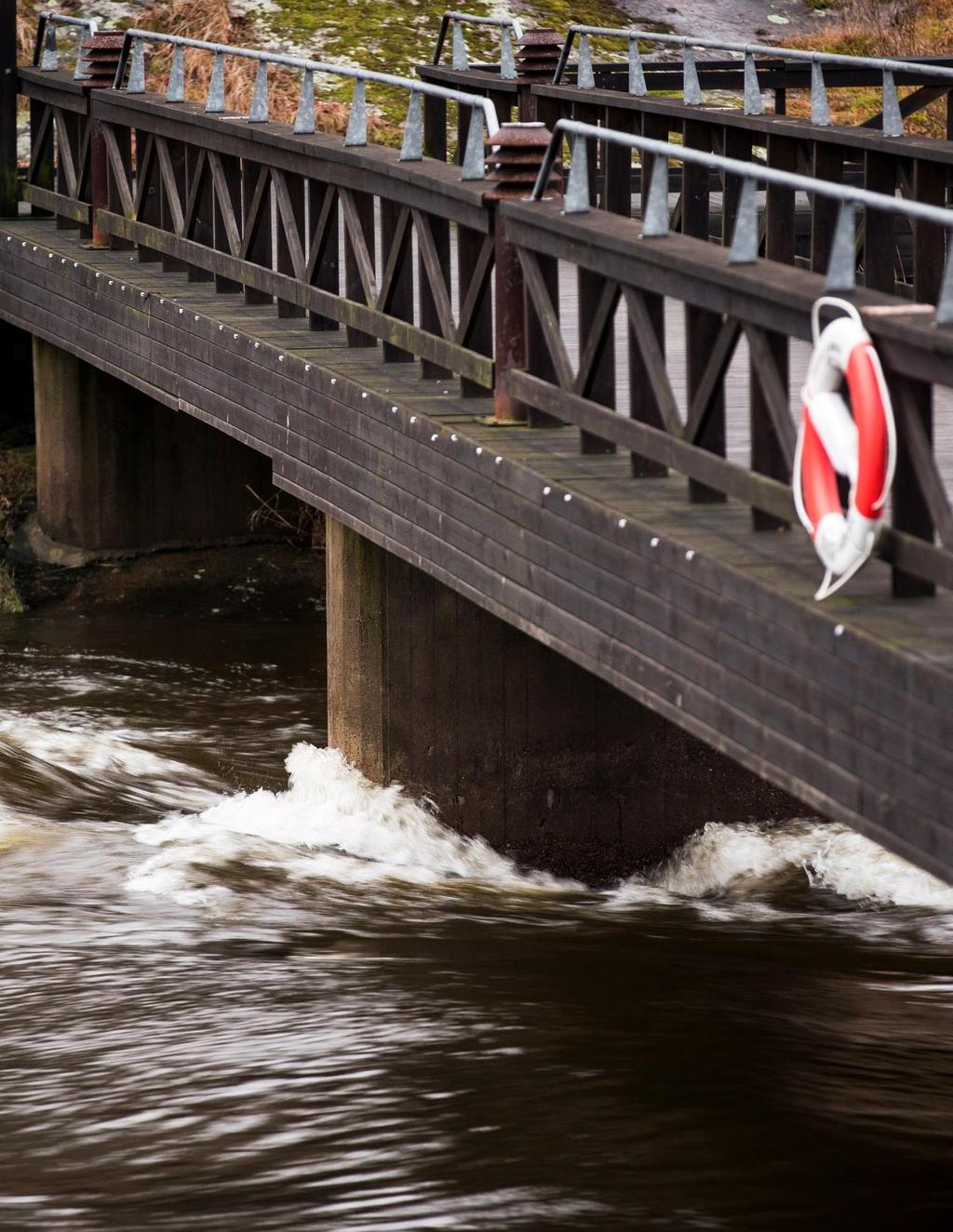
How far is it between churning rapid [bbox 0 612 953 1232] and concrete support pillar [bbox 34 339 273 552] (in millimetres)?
4144

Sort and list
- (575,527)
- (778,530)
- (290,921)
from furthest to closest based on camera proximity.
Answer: (290,921) < (575,527) < (778,530)

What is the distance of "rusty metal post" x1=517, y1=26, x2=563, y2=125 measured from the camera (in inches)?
529

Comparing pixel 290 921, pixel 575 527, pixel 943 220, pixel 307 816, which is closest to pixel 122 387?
pixel 307 816

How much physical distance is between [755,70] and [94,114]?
13.2 ft

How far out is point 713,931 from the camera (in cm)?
872

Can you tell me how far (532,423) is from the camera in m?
7.60

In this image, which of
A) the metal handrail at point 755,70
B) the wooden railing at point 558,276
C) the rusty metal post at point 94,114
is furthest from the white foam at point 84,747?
the metal handrail at point 755,70

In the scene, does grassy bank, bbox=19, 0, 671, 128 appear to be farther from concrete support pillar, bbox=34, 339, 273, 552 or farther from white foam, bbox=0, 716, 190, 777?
white foam, bbox=0, 716, 190, 777

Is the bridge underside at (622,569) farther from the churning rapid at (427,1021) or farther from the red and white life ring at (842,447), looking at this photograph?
the churning rapid at (427,1021)

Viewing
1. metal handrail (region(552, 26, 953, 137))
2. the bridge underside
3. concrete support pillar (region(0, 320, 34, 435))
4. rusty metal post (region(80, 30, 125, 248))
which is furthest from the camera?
concrete support pillar (region(0, 320, 34, 435))

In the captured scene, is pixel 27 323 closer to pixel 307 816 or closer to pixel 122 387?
pixel 122 387

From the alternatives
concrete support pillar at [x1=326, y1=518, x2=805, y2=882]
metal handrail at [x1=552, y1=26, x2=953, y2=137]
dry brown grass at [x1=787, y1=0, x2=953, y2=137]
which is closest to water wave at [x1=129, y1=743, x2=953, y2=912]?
concrete support pillar at [x1=326, y1=518, x2=805, y2=882]

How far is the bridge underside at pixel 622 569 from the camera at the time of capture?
16.5ft

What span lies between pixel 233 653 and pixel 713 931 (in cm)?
553
